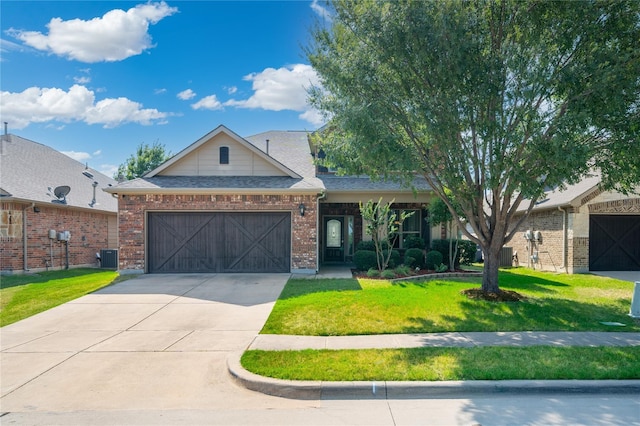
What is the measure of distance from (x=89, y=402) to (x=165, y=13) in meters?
10.8

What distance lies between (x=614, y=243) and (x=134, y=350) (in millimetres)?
17069

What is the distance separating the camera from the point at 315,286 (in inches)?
452

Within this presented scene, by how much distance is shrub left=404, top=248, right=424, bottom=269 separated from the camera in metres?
14.7

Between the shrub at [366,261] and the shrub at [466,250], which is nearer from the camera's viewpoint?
the shrub at [366,261]

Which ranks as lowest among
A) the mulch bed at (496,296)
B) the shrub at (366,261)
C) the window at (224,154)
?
the mulch bed at (496,296)

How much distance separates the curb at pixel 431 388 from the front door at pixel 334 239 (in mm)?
12363

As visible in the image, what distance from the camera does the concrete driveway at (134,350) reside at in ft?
16.2

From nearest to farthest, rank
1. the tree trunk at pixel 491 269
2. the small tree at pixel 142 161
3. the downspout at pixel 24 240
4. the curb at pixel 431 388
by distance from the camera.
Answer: the curb at pixel 431 388 < the tree trunk at pixel 491 269 < the downspout at pixel 24 240 < the small tree at pixel 142 161

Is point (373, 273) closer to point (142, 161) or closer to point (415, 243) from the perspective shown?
point (415, 243)

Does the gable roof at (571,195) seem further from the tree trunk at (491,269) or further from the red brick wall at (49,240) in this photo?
the red brick wall at (49,240)

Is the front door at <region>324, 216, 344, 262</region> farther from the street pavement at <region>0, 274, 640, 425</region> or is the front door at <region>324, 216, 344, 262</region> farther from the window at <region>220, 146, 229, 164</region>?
the street pavement at <region>0, 274, 640, 425</region>

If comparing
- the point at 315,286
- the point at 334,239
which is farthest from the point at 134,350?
the point at 334,239

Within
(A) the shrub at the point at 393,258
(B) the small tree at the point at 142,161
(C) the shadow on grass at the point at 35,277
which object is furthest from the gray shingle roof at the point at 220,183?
(B) the small tree at the point at 142,161

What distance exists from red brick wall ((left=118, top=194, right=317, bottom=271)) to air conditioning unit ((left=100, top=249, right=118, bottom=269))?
5508mm
